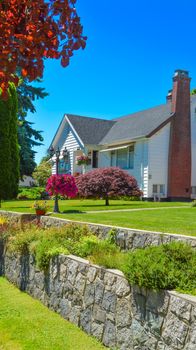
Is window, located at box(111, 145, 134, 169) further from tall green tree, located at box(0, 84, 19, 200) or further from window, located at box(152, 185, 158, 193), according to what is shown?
tall green tree, located at box(0, 84, 19, 200)

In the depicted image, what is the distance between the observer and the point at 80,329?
5.59 metres

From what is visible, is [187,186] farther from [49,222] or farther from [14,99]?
[49,222]

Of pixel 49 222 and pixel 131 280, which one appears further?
pixel 49 222

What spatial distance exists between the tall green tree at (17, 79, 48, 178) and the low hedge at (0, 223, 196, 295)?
78.6 feet

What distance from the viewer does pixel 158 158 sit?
24.7 meters

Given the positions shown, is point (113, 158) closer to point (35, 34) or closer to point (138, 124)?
point (138, 124)

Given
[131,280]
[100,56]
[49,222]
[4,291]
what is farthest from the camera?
[100,56]

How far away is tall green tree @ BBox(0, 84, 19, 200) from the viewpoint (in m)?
20.8

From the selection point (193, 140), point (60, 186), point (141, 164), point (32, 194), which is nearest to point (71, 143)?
point (32, 194)

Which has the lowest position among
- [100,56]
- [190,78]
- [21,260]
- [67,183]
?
[21,260]

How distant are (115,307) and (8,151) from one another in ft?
56.9

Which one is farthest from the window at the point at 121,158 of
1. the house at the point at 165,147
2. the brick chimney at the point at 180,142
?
the brick chimney at the point at 180,142

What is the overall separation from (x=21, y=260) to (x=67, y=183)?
755 centimetres

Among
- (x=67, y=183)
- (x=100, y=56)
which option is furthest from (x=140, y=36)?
(x=67, y=183)
